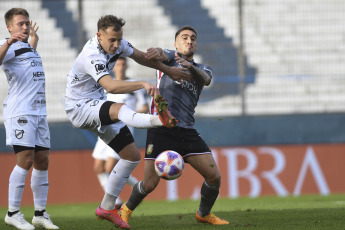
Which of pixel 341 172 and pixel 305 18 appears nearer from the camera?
pixel 341 172

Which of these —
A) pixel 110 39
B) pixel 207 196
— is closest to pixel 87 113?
pixel 110 39

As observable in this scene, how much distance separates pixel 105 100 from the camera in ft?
21.3

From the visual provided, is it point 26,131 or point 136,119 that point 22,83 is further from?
point 136,119

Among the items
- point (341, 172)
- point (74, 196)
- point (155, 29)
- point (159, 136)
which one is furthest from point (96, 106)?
point (155, 29)

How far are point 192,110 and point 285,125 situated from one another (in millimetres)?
6312

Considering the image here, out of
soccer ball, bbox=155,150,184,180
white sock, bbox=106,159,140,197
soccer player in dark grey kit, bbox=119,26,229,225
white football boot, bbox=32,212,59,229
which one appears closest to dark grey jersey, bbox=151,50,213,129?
soccer player in dark grey kit, bbox=119,26,229,225

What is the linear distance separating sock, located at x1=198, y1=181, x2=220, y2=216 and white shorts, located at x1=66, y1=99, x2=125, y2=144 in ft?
3.73

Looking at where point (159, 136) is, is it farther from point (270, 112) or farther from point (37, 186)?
point (270, 112)

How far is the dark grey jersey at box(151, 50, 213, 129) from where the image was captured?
22.8ft

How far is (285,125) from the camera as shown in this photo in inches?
514

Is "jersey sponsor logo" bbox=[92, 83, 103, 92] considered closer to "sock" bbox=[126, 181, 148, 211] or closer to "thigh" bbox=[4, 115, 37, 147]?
"thigh" bbox=[4, 115, 37, 147]

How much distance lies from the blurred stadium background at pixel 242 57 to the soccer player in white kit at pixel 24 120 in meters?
6.19

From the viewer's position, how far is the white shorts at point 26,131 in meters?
6.54

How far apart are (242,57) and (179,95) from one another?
6890 mm
